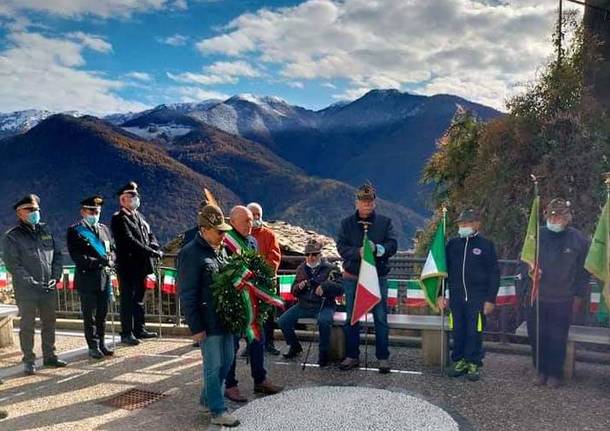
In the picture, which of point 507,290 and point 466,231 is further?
point 507,290

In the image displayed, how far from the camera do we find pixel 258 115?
111 m

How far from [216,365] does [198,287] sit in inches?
25.8

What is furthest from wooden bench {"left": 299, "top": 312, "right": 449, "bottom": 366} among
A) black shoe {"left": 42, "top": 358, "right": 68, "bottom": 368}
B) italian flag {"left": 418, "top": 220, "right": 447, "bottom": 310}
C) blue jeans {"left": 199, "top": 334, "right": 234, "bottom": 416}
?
black shoe {"left": 42, "top": 358, "right": 68, "bottom": 368}

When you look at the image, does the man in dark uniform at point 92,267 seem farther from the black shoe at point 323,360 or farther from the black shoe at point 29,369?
the black shoe at point 323,360

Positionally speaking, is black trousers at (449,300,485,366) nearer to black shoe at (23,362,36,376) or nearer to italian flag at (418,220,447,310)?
italian flag at (418,220,447,310)

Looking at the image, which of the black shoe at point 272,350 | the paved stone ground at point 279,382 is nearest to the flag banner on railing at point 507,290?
the paved stone ground at point 279,382

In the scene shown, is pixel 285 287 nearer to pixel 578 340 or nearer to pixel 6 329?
pixel 578 340

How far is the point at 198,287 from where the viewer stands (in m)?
4.43

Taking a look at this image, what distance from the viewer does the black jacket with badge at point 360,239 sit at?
6121mm

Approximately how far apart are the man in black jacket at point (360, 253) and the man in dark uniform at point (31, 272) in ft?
10.8

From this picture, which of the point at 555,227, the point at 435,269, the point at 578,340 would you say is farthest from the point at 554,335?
the point at 435,269

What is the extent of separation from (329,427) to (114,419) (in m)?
1.88

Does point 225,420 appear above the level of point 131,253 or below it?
below

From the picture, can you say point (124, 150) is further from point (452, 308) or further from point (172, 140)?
point (452, 308)
